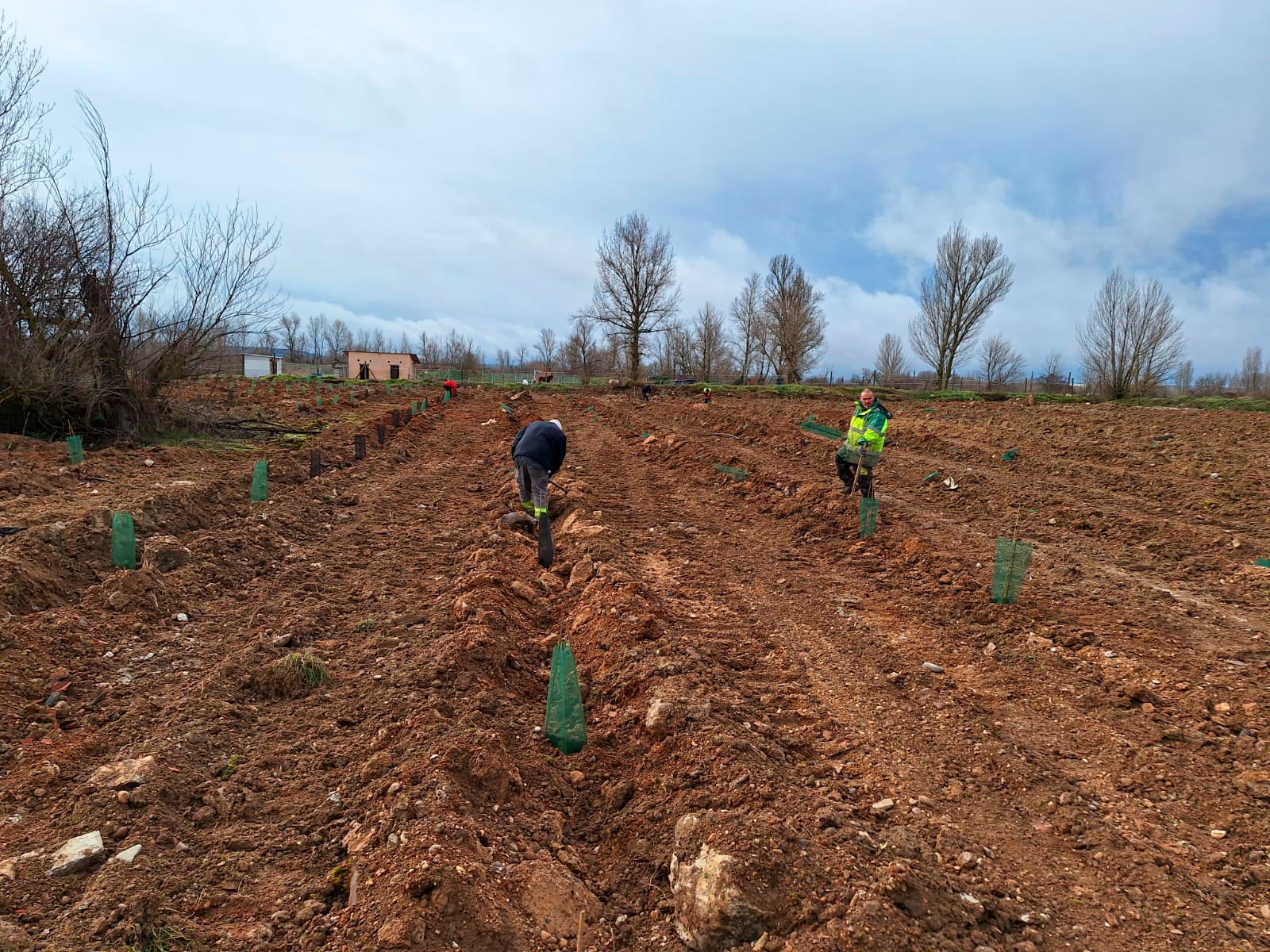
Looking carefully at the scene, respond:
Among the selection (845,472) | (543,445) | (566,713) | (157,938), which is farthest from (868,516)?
(157,938)

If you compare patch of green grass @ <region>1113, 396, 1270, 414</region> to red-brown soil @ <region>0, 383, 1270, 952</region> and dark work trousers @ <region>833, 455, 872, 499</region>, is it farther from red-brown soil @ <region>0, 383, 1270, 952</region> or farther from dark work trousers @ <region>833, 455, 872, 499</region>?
dark work trousers @ <region>833, 455, 872, 499</region>

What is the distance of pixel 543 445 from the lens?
749 cm

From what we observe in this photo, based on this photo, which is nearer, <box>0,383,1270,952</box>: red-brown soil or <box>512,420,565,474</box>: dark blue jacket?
<box>0,383,1270,952</box>: red-brown soil

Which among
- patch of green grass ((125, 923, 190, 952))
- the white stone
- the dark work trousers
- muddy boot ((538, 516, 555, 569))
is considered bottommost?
patch of green grass ((125, 923, 190, 952))

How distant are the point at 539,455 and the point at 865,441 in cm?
411

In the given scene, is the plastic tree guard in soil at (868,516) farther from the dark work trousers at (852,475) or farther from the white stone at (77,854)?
the white stone at (77,854)

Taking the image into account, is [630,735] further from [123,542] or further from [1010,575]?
[123,542]

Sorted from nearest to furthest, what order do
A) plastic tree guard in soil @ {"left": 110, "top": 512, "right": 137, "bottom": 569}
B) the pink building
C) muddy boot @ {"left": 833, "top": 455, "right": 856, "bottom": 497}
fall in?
plastic tree guard in soil @ {"left": 110, "top": 512, "right": 137, "bottom": 569} < muddy boot @ {"left": 833, "top": 455, "right": 856, "bottom": 497} < the pink building

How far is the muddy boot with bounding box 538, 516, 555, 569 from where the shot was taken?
6488mm

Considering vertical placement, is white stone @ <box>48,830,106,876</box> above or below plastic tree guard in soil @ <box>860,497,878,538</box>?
below

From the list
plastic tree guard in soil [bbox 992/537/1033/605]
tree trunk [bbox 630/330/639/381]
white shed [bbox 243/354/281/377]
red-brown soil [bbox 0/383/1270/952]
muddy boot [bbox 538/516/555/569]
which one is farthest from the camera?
white shed [bbox 243/354/281/377]

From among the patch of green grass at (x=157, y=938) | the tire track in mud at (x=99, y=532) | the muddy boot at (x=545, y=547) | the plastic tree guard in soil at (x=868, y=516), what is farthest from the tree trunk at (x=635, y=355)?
the patch of green grass at (x=157, y=938)

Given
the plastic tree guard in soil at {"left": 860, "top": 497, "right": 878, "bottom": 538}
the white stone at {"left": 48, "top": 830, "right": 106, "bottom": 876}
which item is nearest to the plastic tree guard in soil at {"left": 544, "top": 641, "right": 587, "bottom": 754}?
the white stone at {"left": 48, "top": 830, "right": 106, "bottom": 876}

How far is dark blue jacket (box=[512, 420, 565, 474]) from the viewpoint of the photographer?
748cm
